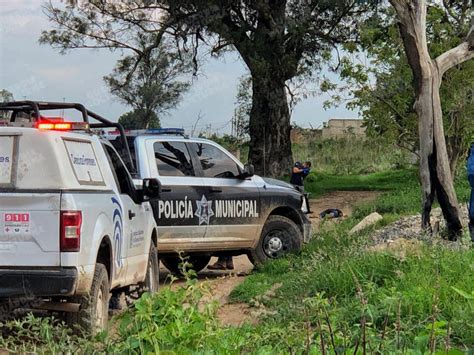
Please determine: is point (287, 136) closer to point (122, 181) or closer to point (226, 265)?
point (226, 265)

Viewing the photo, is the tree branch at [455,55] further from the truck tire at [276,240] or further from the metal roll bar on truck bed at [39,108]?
the metal roll bar on truck bed at [39,108]

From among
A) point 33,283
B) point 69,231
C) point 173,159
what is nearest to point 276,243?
point 173,159

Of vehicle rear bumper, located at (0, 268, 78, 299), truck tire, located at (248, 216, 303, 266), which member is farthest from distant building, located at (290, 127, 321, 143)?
vehicle rear bumper, located at (0, 268, 78, 299)

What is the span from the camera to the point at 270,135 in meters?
26.5

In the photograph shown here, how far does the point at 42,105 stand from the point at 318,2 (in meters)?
18.3

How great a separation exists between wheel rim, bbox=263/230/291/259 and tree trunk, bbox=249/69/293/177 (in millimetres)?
14527

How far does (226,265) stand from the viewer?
1235 centimetres

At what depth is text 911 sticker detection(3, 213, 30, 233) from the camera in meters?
5.68

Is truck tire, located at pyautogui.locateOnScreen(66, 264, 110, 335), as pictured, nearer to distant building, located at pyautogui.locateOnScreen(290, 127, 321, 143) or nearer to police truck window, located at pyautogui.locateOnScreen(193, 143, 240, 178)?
police truck window, located at pyautogui.locateOnScreen(193, 143, 240, 178)

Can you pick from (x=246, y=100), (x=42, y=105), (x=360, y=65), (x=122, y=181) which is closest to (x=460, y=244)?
(x=122, y=181)

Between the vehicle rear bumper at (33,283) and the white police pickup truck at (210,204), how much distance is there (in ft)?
14.7

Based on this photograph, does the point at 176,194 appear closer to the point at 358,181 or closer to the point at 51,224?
the point at 51,224

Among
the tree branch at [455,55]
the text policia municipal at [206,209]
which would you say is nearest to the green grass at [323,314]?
the text policia municipal at [206,209]

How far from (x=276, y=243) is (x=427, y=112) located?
319 centimetres
